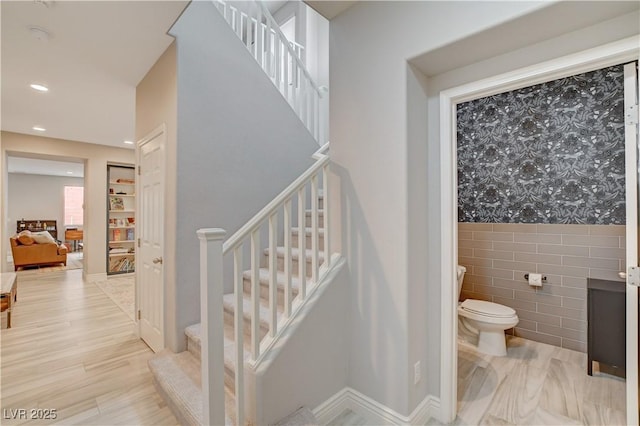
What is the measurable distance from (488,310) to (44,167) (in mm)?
11520

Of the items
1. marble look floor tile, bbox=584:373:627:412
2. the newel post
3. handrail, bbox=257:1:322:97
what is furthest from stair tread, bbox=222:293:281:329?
handrail, bbox=257:1:322:97

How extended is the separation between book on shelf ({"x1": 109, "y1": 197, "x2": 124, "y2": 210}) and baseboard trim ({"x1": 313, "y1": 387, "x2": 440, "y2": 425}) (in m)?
6.11

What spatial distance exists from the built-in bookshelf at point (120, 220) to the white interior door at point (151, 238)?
3.60 meters

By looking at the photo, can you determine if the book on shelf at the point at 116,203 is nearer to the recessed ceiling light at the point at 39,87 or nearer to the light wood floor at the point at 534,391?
the recessed ceiling light at the point at 39,87

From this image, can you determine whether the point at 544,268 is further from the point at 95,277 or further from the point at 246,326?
the point at 95,277

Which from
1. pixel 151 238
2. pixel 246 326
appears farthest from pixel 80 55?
pixel 246 326

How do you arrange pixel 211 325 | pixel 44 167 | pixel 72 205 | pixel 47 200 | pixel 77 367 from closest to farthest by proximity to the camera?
pixel 211 325 < pixel 77 367 < pixel 44 167 < pixel 47 200 < pixel 72 205

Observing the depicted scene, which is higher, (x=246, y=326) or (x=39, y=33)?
(x=39, y=33)

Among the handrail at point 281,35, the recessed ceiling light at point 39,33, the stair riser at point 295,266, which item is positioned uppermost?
the handrail at point 281,35

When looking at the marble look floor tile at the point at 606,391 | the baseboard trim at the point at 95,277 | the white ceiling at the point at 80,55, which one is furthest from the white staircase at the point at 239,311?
the baseboard trim at the point at 95,277

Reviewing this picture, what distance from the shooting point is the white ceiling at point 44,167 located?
302 inches

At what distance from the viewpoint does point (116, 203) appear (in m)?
6.12

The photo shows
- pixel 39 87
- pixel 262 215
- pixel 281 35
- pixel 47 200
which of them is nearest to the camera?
pixel 262 215

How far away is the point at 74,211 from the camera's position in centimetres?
1079
